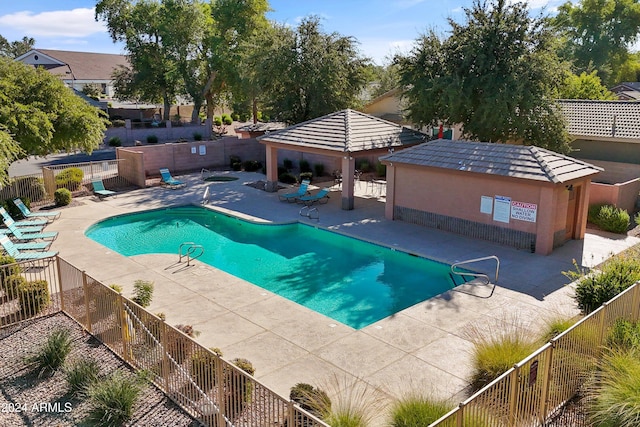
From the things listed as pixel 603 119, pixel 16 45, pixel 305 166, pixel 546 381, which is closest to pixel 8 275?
pixel 546 381

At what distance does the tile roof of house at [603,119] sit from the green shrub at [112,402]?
21776 mm

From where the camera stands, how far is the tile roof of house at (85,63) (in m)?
66.8

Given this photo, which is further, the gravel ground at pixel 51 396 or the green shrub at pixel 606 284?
the green shrub at pixel 606 284

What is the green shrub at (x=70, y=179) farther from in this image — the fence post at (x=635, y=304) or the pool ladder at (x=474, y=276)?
the fence post at (x=635, y=304)

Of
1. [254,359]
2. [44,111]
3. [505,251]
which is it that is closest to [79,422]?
[254,359]

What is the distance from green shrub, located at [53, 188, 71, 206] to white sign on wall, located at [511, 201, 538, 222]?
59.0ft

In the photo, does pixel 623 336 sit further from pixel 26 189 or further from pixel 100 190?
pixel 26 189

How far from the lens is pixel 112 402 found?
755 centimetres

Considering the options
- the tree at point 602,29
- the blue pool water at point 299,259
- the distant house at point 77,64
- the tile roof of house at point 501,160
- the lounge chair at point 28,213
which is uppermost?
the tree at point 602,29

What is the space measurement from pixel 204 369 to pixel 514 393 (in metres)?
4.37

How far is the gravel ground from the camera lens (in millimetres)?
7707

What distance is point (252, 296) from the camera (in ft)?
43.2

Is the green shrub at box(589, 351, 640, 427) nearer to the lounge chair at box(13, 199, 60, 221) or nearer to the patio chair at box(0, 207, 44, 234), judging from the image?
the patio chair at box(0, 207, 44, 234)

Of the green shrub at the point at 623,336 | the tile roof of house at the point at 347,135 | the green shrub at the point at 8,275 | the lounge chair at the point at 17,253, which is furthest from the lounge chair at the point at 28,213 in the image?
the green shrub at the point at 623,336
